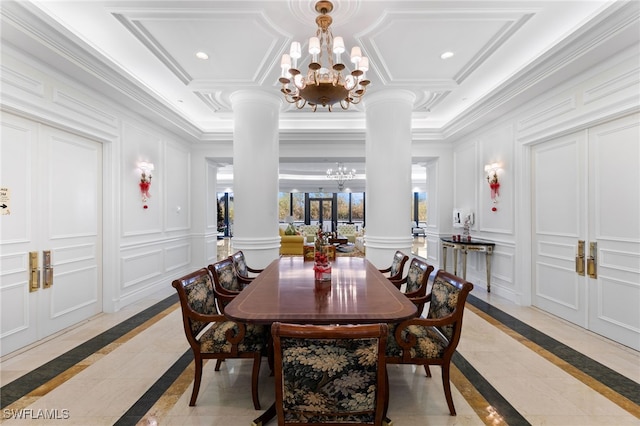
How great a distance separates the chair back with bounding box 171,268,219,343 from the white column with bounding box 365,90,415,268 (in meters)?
2.77

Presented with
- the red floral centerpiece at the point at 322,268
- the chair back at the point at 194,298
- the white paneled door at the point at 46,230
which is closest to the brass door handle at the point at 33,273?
the white paneled door at the point at 46,230

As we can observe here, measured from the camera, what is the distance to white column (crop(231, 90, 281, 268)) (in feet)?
13.9

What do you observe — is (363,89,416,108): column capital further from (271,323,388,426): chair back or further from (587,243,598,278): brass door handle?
(271,323,388,426): chair back

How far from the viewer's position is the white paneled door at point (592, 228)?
2.75 metres

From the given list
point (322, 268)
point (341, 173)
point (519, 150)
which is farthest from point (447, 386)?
point (341, 173)

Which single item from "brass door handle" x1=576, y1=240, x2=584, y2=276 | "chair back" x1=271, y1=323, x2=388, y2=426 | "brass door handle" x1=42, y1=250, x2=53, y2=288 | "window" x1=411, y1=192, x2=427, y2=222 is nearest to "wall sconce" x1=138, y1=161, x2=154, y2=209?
"brass door handle" x1=42, y1=250, x2=53, y2=288

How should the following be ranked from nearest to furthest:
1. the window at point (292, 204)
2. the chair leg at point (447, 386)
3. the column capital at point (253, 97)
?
1. the chair leg at point (447, 386)
2. the column capital at point (253, 97)
3. the window at point (292, 204)

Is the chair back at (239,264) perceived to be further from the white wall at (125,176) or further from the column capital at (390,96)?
the column capital at (390,96)

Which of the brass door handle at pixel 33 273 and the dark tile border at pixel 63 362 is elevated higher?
the brass door handle at pixel 33 273

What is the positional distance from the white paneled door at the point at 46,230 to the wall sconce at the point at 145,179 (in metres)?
0.66

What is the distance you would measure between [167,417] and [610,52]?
15.3 feet

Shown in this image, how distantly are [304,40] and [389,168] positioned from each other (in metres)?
2.06

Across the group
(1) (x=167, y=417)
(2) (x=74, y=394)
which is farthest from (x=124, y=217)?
(1) (x=167, y=417)

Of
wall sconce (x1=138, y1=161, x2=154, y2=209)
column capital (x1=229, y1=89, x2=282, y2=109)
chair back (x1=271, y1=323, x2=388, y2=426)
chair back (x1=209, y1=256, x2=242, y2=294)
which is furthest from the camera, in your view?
wall sconce (x1=138, y1=161, x2=154, y2=209)
